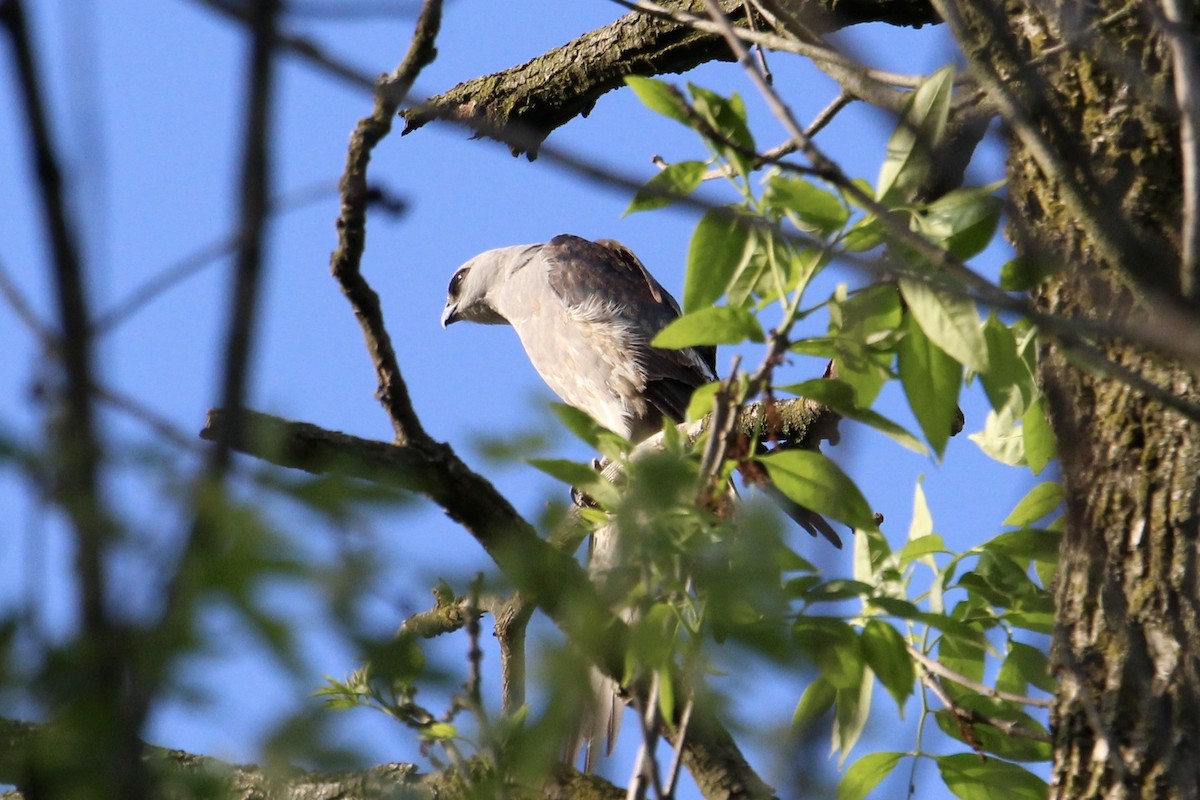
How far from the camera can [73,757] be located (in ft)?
3.67

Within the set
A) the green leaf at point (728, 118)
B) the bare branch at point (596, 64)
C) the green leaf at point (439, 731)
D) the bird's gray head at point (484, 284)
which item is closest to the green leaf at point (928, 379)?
the green leaf at point (728, 118)

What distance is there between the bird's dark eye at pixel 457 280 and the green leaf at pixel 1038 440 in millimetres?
6297

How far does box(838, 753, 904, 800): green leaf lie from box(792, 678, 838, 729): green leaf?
5.8 inches

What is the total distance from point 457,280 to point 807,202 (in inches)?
266

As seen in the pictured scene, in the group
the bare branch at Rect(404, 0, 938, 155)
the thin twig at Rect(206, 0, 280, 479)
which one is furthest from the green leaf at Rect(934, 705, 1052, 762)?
the bare branch at Rect(404, 0, 938, 155)

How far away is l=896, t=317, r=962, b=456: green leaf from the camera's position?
6.84 feet

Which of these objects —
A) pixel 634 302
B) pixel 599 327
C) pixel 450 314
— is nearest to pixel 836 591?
pixel 599 327

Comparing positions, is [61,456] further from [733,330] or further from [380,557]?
[733,330]

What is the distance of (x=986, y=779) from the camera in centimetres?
234

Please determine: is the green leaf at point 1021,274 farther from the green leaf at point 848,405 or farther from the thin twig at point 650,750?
the thin twig at point 650,750

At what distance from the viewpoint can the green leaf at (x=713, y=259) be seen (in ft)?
6.77

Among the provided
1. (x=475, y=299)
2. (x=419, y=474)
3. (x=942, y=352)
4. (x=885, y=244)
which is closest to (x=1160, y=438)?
(x=942, y=352)

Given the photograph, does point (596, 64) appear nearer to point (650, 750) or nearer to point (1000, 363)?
point (1000, 363)

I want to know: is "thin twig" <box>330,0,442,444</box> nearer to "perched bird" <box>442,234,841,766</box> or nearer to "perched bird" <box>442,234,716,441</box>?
"perched bird" <box>442,234,716,441</box>
